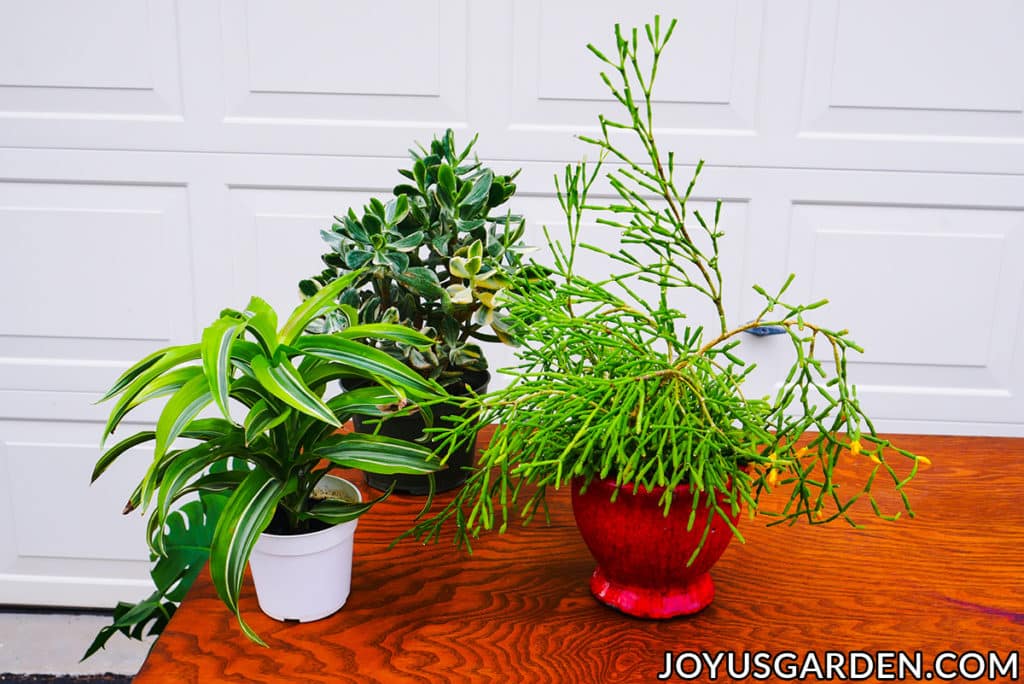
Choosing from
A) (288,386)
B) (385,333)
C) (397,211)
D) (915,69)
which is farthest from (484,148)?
(288,386)

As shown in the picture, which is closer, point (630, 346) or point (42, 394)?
point (630, 346)

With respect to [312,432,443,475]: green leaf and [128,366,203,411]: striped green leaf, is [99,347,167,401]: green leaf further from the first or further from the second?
[312,432,443,475]: green leaf

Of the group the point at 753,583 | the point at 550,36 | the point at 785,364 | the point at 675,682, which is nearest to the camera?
the point at 675,682

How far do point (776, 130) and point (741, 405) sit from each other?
1.14m

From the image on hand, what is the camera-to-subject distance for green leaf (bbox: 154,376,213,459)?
568mm

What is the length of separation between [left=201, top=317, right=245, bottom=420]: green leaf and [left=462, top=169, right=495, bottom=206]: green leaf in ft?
0.95

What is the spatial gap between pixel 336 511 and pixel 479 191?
33 centimetres

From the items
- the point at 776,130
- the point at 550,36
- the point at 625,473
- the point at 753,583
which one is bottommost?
the point at 753,583

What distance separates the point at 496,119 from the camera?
1.66 metres

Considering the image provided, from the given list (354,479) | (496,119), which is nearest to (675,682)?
(354,479)

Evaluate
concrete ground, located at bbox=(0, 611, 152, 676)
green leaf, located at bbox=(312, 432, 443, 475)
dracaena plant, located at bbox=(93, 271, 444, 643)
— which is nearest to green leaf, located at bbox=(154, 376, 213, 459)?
dracaena plant, located at bbox=(93, 271, 444, 643)

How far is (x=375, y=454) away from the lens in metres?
0.66

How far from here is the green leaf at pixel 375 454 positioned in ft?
2.14

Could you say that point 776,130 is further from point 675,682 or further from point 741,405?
point 675,682
